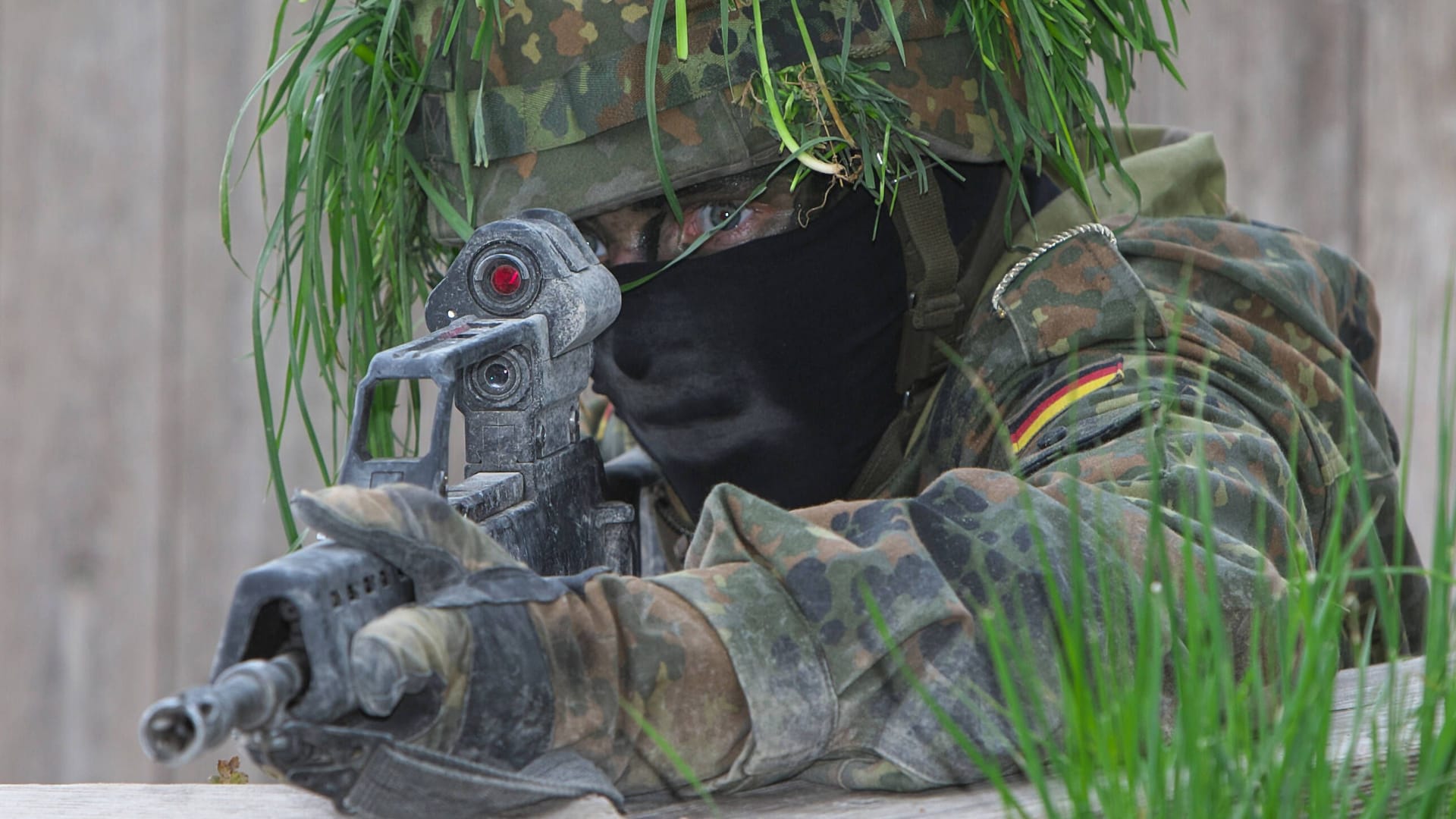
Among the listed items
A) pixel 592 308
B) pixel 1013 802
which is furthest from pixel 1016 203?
pixel 1013 802

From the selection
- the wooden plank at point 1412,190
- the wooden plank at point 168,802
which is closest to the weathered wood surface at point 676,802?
the wooden plank at point 168,802

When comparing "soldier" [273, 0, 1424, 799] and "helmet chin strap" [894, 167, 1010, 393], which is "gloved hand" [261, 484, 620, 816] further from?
"helmet chin strap" [894, 167, 1010, 393]

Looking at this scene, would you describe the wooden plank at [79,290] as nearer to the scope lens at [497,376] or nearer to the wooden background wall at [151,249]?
the wooden background wall at [151,249]

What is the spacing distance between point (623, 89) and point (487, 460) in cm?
36

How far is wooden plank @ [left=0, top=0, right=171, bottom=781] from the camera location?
2.18m

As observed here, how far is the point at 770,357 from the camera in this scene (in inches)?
49.2

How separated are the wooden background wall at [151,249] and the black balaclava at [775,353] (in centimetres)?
108

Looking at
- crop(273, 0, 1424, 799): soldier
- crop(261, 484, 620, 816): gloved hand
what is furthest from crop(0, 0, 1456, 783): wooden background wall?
crop(261, 484, 620, 816): gloved hand

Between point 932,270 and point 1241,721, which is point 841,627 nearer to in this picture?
point 1241,721

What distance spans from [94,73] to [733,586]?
71.7 inches

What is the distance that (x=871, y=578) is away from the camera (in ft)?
2.61

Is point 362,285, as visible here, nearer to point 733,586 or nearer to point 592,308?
point 592,308

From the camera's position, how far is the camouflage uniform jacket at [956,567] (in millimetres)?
746

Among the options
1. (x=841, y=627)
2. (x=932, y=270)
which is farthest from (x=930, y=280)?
(x=841, y=627)
